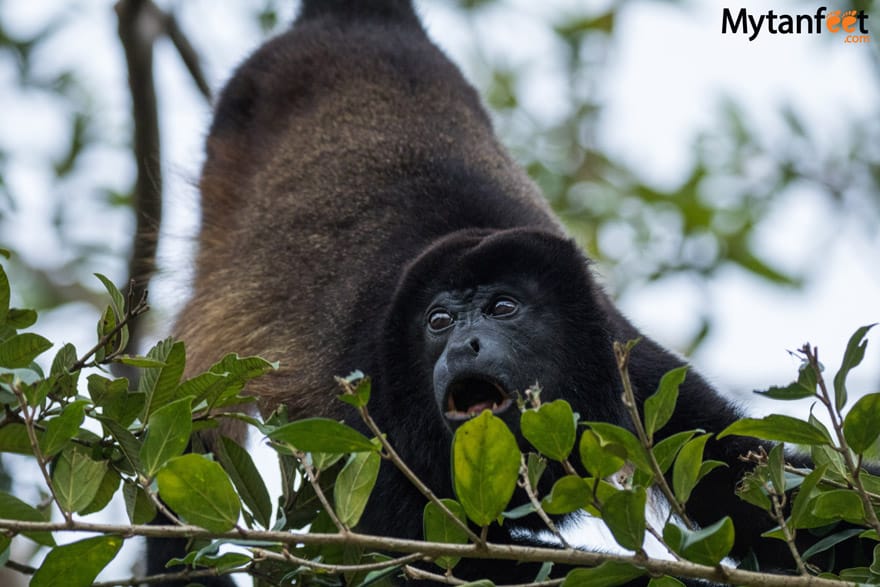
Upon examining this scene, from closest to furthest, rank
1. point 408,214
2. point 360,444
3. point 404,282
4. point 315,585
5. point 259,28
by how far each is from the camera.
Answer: point 360,444 < point 315,585 < point 404,282 < point 408,214 < point 259,28

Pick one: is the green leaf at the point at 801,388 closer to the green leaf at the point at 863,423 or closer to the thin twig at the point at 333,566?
the green leaf at the point at 863,423

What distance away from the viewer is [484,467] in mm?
2283

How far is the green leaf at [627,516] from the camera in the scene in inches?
85.6

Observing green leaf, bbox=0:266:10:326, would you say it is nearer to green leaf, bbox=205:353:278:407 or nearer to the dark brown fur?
green leaf, bbox=205:353:278:407

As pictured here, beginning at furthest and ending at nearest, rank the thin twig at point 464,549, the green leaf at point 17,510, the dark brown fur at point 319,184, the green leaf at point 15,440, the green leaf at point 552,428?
the dark brown fur at point 319,184 < the green leaf at point 15,440 < the green leaf at point 17,510 < the green leaf at point 552,428 < the thin twig at point 464,549

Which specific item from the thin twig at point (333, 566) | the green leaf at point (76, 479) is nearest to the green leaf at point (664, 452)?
the thin twig at point (333, 566)

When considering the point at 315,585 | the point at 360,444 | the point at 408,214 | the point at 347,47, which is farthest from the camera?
the point at 347,47

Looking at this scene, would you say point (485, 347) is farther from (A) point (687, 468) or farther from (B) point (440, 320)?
(A) point (687, 468)

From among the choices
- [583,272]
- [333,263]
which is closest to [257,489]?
[583,272]

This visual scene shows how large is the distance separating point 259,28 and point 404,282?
3.78m

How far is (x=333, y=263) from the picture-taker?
16.8 ft

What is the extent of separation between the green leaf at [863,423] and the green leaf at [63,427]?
5.26ft

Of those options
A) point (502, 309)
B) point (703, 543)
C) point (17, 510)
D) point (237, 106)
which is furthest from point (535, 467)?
point (237, 106)

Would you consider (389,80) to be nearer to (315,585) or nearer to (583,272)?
(583,272)
